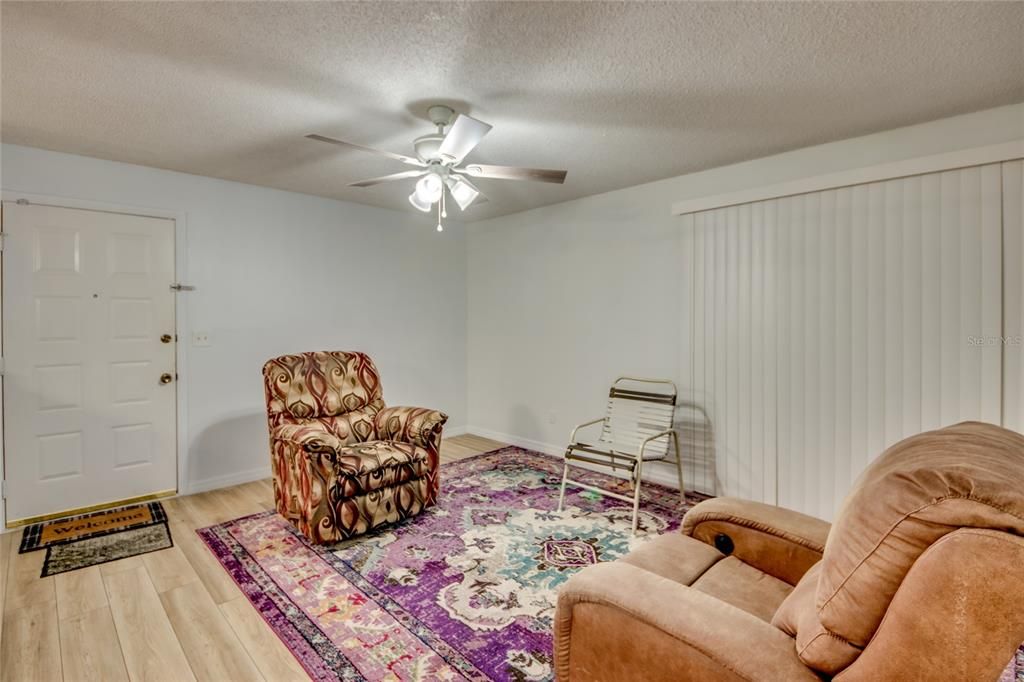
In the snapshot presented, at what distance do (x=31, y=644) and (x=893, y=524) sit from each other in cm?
298

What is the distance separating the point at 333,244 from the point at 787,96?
3646mm

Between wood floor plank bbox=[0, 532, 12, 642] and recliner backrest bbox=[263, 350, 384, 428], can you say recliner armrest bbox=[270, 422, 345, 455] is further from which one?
wood floor plank bbox=[0, 532, 12, 642]

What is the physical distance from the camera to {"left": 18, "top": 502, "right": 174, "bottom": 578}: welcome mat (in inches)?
106

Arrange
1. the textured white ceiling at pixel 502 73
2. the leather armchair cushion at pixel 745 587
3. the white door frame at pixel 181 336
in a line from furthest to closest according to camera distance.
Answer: the white door frame at pixel 181 336, the textured white ceiling at pixel 502 73, the leather armchair cushion at pixel 745 587

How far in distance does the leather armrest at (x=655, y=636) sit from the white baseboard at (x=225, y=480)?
3.50 meters

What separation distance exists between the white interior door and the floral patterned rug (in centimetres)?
107

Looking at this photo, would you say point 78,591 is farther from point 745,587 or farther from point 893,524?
point 893,524

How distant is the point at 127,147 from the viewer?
312cm

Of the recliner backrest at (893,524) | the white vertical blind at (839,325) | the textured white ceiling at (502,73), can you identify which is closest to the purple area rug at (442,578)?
the white vertical blind at (839,325)

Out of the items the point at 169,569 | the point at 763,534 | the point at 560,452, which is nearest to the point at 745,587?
the point at 763,534

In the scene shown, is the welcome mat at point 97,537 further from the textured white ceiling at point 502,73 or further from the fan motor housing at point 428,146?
the fan motor housing at point 428,146

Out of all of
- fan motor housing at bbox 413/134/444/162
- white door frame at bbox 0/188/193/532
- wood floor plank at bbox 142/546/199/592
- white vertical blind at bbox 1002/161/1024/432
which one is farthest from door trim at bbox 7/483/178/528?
white vertical blind at bbox 1002/161/1024/432

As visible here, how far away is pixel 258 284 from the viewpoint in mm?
4070

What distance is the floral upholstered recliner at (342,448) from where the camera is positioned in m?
2.82
